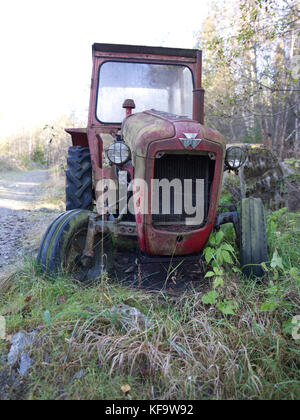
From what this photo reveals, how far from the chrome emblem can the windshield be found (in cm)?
142

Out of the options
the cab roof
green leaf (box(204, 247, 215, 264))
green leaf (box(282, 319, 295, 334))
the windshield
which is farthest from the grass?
the cab roof

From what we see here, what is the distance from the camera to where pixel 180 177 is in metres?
2.86

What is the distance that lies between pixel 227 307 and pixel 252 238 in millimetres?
877

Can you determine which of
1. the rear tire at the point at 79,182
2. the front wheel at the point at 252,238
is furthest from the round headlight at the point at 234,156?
the rear tire at the point at 79,182

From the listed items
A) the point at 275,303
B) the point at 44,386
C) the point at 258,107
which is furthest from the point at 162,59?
the point at 258,107

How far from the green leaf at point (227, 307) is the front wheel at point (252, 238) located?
21.6 inches

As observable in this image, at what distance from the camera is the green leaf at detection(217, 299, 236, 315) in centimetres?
235

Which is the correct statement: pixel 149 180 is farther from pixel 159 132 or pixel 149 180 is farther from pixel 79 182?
pixel 79 182

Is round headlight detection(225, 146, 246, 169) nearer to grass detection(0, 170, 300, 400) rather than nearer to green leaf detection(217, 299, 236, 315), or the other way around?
grass detection(0, 170, 300, 400)

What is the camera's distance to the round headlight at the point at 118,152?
2812mm

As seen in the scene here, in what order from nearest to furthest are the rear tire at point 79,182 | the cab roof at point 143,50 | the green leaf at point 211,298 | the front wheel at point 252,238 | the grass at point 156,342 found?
the grass at point 156,342 < the green leaf at point 211,298 < the front wheel at point 252,238 < the cab roof at point 143,50 < the rear tire at point 79,182

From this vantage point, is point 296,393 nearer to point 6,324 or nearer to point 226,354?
point 226,354

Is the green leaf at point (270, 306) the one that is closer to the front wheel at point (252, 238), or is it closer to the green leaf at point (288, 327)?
the green leaf at point (288, 327)
